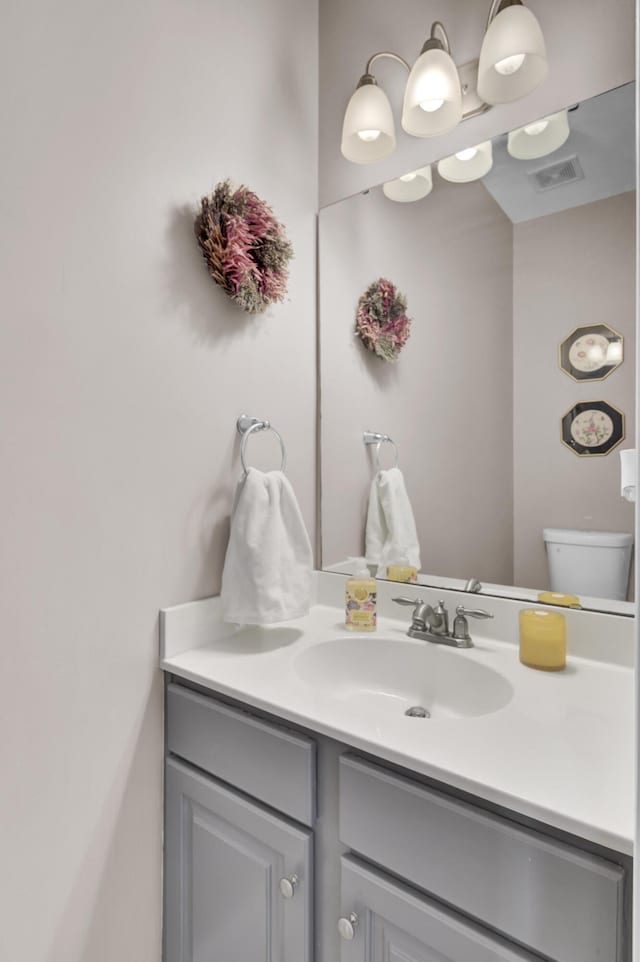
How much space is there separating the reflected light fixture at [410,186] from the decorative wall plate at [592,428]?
67cm

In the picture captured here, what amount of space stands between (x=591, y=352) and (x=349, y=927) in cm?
111

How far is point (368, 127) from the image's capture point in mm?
1287

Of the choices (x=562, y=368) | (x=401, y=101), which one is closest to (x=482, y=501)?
(x=562, y=368)

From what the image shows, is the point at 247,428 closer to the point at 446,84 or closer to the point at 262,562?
the point at 262,562

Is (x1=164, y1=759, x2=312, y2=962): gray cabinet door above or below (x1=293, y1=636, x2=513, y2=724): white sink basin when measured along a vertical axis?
below

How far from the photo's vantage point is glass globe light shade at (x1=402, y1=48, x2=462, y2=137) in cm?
116

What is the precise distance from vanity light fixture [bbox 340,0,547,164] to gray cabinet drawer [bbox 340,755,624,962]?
4.44ft

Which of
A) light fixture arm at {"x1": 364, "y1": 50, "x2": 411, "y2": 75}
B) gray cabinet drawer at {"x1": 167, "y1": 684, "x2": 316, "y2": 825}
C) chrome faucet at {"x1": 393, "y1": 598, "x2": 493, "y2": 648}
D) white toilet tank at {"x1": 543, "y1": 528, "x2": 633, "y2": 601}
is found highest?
light fixture arm at {"x1": 364, "y1": 50, "x2": 411, "y2": 75}

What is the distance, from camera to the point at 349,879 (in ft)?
2.61

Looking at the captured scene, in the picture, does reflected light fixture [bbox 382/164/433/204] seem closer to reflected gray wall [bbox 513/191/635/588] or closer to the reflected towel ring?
reflected gray wall [bbox 513/191/635/588]

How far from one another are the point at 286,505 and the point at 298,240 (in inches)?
29.5

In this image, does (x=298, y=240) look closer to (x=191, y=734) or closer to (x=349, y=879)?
(x=191, y=734)

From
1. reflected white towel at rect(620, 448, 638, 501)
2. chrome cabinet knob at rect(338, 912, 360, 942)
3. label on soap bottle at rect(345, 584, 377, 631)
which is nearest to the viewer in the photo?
reflected white towel at rect(620, 448, 638, 501)

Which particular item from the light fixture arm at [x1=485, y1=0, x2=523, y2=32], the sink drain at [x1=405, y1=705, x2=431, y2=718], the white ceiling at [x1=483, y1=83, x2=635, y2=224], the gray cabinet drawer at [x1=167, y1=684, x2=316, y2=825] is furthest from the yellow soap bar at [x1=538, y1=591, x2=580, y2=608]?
the light fixture arm at [x1=485, y1=0, x2=523, y2=32]
